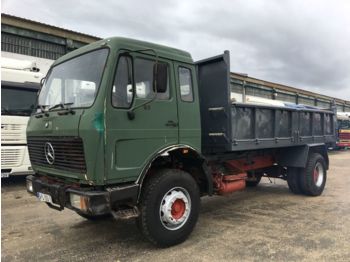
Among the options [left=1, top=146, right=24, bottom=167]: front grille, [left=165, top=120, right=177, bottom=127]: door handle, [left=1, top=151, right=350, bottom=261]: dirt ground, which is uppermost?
[left=165, top=120, right=177, bottom=127]: door handle

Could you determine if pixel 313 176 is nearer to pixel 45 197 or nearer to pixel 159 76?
pixel 159 76

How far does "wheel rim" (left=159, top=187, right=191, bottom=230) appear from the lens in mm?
4672

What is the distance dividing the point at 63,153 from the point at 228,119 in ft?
8.82

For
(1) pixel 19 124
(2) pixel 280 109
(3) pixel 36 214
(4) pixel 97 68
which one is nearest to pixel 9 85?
(1) pixel 19 124

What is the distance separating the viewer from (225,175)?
20.5 ft

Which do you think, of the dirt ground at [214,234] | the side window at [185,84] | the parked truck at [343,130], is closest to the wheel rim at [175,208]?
the dirt ground at [214,234]

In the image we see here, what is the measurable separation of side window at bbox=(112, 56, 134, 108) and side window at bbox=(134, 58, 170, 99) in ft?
0.38

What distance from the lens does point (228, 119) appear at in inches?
228

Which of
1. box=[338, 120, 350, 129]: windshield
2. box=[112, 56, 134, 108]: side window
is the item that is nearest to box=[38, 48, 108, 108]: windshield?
box=[112, 56, 134, 108]: side window

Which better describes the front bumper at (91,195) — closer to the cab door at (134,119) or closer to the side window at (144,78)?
the cab door at (134,119)

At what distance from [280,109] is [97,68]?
4103 mm

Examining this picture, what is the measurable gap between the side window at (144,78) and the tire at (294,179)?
4.76 m

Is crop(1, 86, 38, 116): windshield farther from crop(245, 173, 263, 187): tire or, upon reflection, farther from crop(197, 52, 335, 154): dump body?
crop(245, 173, 263, 187): tire

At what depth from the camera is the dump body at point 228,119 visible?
5.82 m
